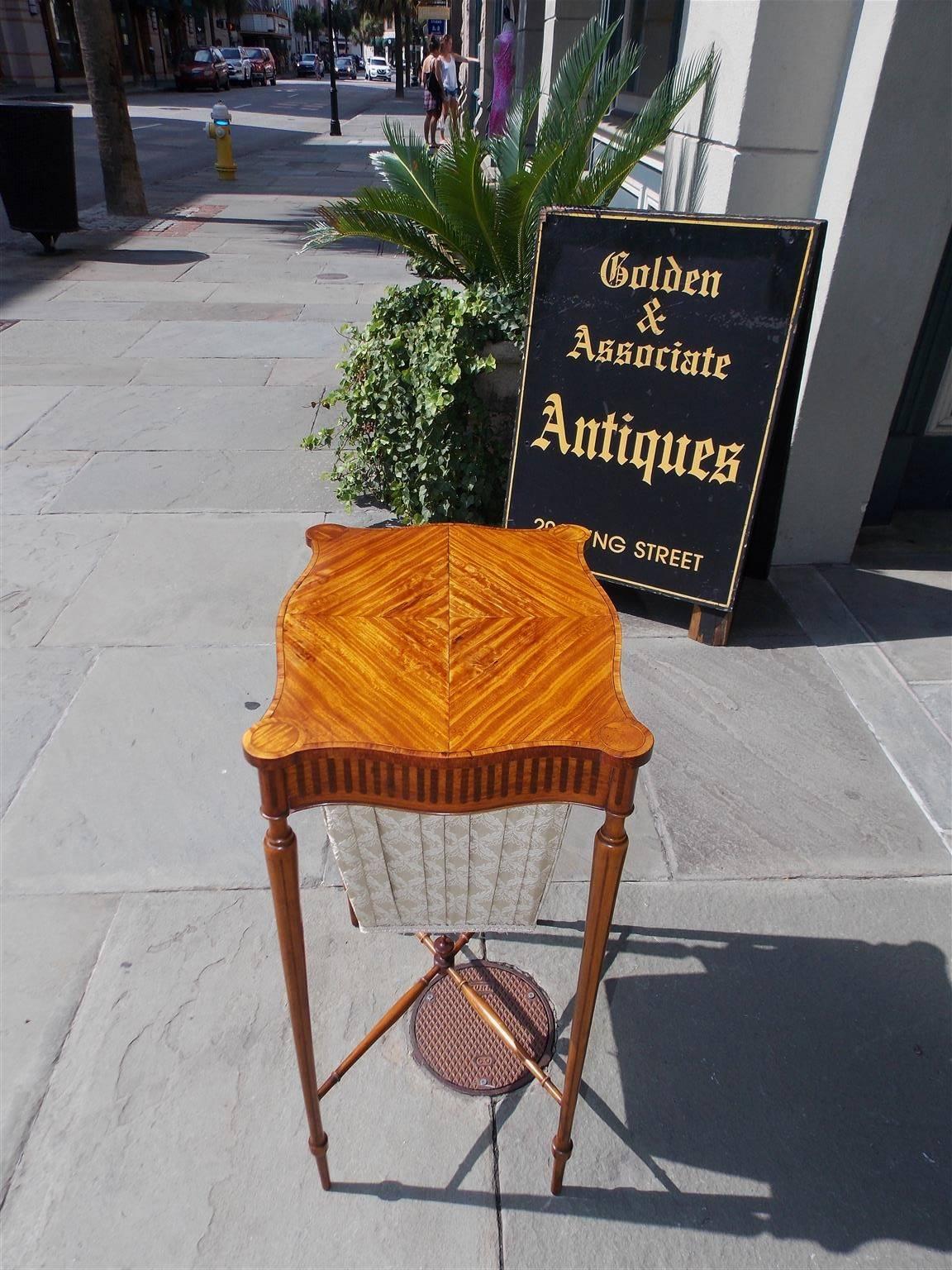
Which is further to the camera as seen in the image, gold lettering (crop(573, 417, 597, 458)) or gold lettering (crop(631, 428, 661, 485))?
gold lettering (crop(573, 417, 597, 458))

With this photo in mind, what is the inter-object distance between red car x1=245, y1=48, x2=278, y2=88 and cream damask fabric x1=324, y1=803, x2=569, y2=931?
57149 millimetres

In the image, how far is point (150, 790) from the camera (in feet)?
10.0

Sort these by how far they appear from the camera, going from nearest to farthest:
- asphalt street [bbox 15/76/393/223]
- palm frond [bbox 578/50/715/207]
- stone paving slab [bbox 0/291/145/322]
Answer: palm frond [bbox 578/50/715/207], stone paving slab [bbox 0/291/145/322], asphalt street [bbox 15/76/393/223]

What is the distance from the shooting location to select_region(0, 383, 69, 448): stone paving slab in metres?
5.93

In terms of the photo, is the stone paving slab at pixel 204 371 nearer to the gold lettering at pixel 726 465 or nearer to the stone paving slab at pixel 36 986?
the gold lettering at pixel 726 465

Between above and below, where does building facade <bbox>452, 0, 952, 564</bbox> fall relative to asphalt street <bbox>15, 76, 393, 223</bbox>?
above

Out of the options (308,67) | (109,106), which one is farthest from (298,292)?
(308,67)

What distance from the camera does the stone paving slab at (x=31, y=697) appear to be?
316cm

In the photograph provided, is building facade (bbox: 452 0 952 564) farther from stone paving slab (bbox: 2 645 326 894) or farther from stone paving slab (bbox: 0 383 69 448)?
stone paving slab (bbox: 0 383 69 448)

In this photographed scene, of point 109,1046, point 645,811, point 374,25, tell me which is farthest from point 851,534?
point 374,25

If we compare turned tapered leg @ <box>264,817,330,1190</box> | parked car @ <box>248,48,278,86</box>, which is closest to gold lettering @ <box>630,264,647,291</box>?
turned tapered leg @ <box>264,817,330,1190</box>

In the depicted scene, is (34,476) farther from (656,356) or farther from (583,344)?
(656,356)

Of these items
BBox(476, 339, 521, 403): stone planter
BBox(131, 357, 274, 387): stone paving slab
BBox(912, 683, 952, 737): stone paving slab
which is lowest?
BBox(131, 357, 274, 387): stone paving slab

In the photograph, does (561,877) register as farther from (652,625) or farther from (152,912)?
(652,625)
